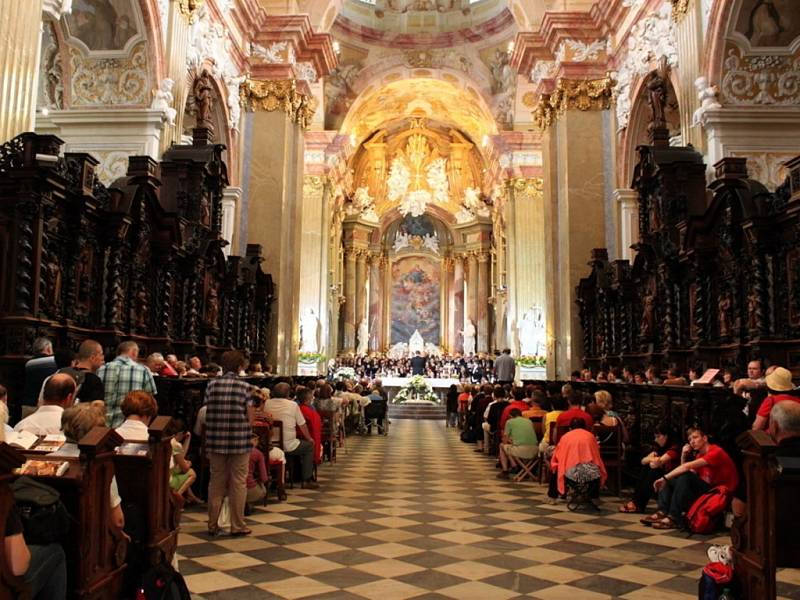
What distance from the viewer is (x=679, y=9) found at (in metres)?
13.2

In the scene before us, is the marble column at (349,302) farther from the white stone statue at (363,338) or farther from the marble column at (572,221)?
the marble column at (572,221)

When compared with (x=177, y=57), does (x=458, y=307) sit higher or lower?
lower

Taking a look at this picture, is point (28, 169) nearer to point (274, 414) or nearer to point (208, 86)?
point (274, 414)

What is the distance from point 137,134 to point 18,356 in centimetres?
640

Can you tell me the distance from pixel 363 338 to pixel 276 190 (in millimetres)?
20513

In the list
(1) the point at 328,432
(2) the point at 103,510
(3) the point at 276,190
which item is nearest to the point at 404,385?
(3) the point at 276,190

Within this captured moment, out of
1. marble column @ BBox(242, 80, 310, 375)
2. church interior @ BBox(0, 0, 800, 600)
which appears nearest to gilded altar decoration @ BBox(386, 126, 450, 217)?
church interior @ BBox(0, 0, 800, 600)

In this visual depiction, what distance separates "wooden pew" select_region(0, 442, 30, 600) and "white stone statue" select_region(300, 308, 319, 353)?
2257 centimetres

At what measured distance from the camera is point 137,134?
12562 millimetres

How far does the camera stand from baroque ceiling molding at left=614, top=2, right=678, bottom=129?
14.0 m

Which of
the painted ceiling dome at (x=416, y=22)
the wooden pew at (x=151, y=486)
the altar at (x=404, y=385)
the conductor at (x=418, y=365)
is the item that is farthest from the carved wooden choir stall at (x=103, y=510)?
the conductor at (x=418, y=365)

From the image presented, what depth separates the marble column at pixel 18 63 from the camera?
7.59 meters

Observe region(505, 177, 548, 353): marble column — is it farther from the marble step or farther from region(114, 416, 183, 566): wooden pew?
region(114, 416, 183, 566): wooden pew

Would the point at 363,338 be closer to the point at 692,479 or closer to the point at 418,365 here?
the point at 418,365
